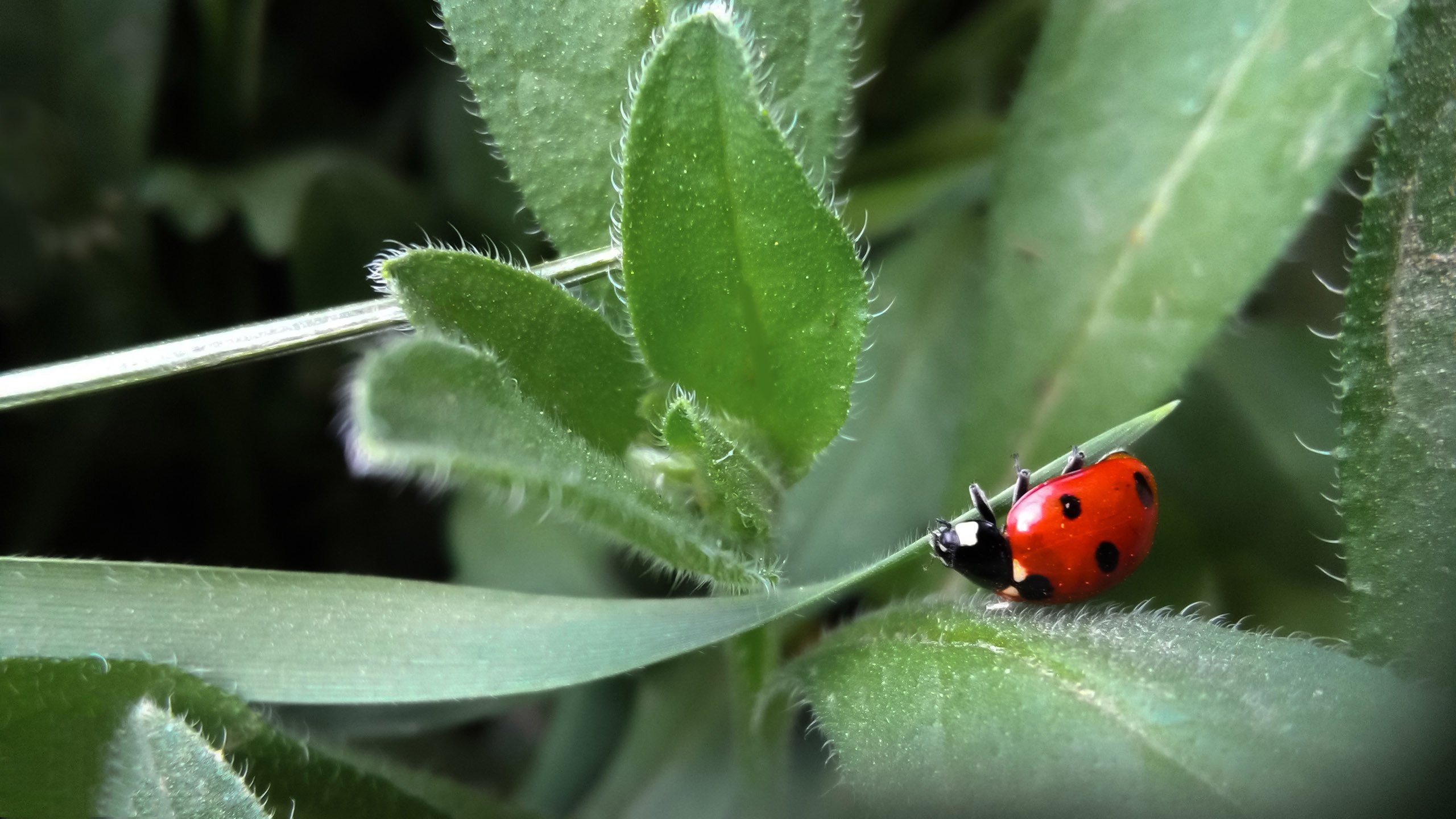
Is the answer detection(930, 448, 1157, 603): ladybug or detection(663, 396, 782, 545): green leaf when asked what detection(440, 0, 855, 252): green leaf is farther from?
detection(930, 448, 1157, 603): ladybug

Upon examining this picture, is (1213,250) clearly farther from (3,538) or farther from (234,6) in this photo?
(3,538)

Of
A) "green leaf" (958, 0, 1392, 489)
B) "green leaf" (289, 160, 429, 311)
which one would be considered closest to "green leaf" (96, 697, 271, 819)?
"green leaf" (289, 160, 429, 311)

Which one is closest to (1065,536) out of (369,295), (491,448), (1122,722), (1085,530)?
(1085,530)

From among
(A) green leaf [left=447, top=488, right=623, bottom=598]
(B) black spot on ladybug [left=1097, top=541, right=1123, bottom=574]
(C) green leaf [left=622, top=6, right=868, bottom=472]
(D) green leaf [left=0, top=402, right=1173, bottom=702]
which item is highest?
(C) green leaf [left=622, top=6, right=868, bottom=472]

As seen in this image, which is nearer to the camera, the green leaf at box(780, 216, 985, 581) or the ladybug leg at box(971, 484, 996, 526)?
the ladybug leg at box(971, 484, 996, 526)

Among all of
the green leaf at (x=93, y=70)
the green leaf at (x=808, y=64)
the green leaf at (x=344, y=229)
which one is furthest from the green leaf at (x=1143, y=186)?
the green leaf at (x=93, y=70)

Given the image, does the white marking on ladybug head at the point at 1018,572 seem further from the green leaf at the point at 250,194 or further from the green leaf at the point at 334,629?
the green leaf at the point at 250,194
